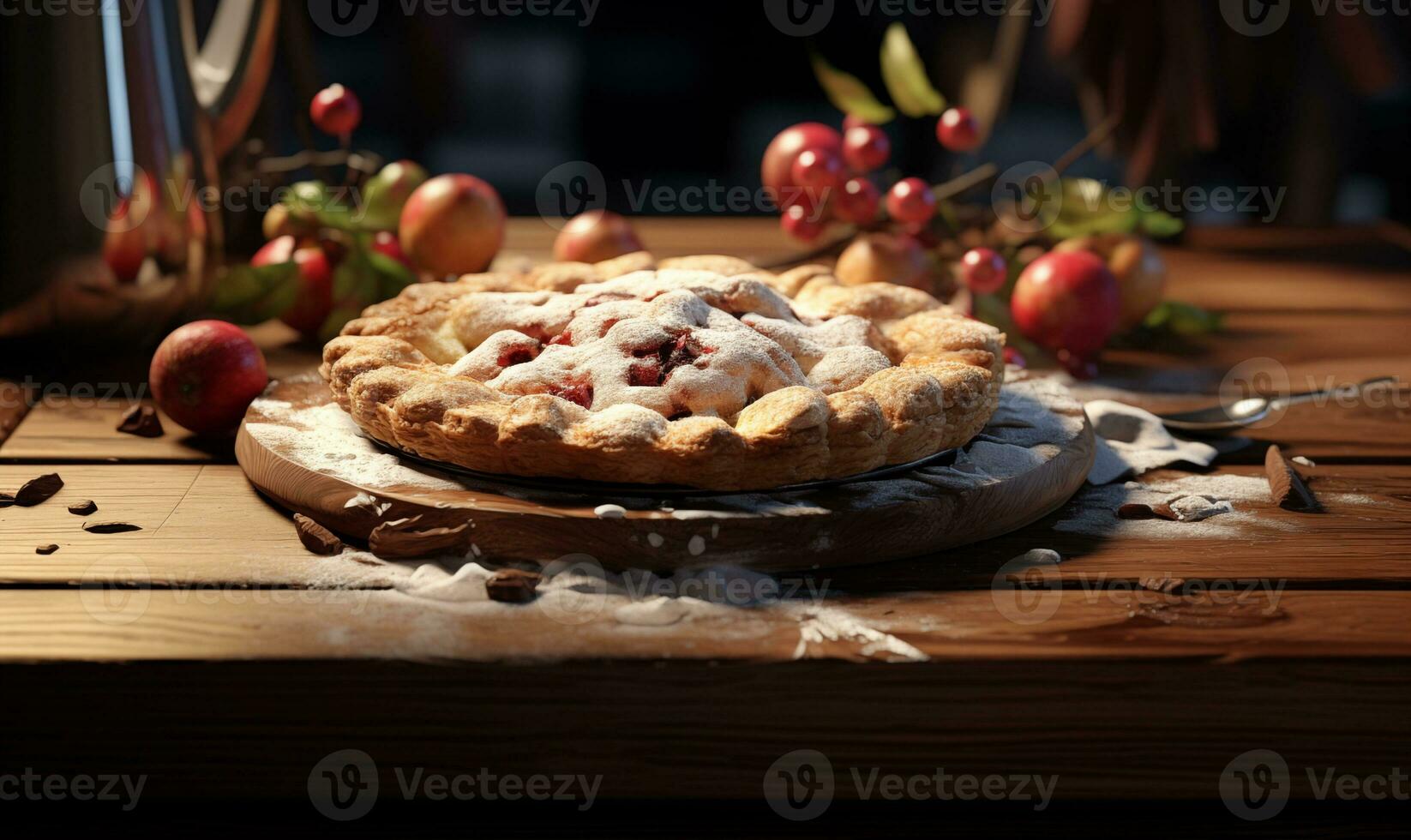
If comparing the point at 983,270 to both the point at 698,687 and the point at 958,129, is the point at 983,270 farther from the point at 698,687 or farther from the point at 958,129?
the point at 698,687

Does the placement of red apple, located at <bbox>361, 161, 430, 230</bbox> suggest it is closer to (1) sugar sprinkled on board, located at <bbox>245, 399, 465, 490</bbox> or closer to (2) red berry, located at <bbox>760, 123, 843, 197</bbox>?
(2) red berry, located at <bbox>760, 123, 843, 197</bbox>

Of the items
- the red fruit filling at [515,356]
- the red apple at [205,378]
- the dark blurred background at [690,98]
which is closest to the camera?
the red fruit filling at [515,356]

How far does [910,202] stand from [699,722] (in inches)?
47.0

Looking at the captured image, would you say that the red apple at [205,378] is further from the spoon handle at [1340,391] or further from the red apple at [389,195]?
the spoon handle at [1340,391]

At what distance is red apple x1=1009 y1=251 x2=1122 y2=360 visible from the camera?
1.88 m

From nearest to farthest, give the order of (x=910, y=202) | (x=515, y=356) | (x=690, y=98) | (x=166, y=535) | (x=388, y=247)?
1. (x=166, y=535)
2. (x=515, y=356)
3. (x=910, y=202)
4. (x=388, y=247)
5. (x=690, y=98)

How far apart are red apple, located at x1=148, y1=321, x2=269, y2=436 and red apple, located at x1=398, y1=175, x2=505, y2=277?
2.13 feet

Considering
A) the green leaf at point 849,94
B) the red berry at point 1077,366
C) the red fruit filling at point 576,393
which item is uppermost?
the green leaf at point 849,94

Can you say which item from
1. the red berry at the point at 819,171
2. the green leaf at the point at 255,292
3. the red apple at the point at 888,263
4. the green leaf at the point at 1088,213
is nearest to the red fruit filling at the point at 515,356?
the green leaf at the point at 255,292

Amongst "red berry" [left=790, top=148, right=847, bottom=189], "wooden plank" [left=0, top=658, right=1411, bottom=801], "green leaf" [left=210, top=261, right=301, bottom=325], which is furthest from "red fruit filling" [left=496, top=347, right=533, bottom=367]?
"red berry" [left=790, top=148, right=847, bottom=189]

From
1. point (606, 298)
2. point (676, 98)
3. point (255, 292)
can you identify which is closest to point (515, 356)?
point (606, 298)

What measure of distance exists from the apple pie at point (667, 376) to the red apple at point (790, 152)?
2.05 ft

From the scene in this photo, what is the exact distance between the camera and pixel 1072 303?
1.87 m

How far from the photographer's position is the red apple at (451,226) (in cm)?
215
